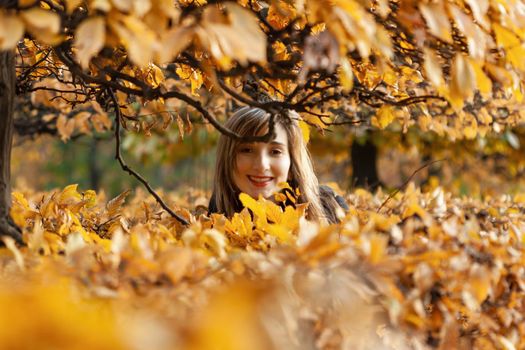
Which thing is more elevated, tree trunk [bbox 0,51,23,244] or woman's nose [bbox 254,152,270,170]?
tree trunk [bbox 0,51,23,244]

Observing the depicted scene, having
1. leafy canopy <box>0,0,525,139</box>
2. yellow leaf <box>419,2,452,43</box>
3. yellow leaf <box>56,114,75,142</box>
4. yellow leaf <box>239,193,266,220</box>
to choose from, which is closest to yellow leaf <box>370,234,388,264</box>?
leafy canopy <box>0,0,525,139</box>

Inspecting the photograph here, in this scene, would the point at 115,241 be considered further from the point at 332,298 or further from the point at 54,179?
the point at 54,179

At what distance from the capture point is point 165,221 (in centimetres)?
234

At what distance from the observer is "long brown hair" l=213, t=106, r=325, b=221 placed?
296 cm

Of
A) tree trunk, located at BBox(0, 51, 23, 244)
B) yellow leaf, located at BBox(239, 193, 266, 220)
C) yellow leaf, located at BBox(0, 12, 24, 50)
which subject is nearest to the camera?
yellow leaf, located at BBox(0, 12, 24, 50)

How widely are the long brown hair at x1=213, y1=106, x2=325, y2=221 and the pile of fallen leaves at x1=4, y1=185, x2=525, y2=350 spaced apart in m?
1.46

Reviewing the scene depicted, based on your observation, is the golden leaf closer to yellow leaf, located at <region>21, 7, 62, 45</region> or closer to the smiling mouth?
the smiling mouth

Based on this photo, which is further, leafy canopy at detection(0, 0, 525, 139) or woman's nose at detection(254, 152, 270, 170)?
woman's nose at detection(254, 152, 270, 170)

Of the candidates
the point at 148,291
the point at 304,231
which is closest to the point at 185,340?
the point at 148,291

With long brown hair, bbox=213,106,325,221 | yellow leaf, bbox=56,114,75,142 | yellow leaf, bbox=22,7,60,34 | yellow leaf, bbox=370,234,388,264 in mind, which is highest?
yellow leaf, bbox=22,7,60,34

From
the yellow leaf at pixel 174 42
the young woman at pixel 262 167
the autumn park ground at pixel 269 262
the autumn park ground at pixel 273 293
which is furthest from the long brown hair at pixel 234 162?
the yellow leaf at pixel 174 42

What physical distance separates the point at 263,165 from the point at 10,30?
6.17ft

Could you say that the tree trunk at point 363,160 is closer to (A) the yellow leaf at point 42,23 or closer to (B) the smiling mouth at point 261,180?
(B) the smiling mouth at point 261,180

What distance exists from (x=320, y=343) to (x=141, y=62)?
2.06 feet
